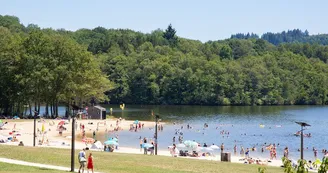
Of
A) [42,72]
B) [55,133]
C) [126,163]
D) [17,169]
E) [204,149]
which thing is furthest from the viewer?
[42,72]

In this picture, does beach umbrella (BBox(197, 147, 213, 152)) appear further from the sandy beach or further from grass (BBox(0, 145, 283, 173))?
grass (BBox(0, 145, 283, 173))

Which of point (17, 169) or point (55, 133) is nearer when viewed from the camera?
point (17, 169)

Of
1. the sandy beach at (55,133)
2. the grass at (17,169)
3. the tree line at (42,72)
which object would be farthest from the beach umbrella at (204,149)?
the tree line at (42,72)

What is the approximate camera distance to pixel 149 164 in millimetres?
34344

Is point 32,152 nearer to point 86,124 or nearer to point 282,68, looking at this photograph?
point 86,124

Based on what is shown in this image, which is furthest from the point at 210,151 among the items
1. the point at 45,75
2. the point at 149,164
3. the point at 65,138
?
the point at 45,75

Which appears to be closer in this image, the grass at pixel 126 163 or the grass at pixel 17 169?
the grass at pixel 17 169

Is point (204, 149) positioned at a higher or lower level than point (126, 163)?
lower

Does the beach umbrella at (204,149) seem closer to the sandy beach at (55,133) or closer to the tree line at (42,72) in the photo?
the sandy beach at (55,133)

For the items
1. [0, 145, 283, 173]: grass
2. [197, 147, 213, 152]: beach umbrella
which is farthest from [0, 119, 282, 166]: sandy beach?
[0, 145, 283, 173]: grass

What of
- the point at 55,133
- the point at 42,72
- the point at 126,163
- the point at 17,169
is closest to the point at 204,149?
the point at 126,163

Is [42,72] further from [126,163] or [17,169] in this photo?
[17,169]

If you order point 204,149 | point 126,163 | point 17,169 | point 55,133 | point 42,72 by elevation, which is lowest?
point 204,149

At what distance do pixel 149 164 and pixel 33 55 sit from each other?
54.7 metres
